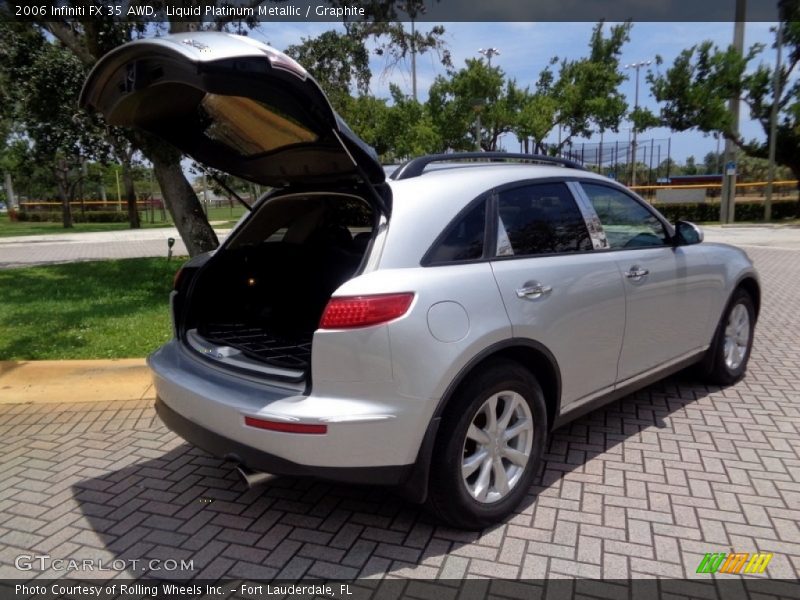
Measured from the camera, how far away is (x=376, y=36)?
33.5 feet

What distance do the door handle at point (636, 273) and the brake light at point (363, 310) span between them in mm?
1718

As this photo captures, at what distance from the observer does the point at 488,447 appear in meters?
3.01

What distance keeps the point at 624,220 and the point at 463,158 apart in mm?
1170

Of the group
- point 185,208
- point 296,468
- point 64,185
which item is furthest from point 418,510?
point 64,185

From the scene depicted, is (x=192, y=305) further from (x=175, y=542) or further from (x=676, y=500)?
(x=676, y=500)

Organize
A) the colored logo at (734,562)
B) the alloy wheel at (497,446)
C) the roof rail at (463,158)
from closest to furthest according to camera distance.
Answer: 1. the colored logo at (734,562)
2. the alloy wheel at (497,446)
3. the roof rail at (463,158)

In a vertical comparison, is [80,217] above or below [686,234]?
below

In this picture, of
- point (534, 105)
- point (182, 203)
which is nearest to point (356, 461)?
point (182, 203)

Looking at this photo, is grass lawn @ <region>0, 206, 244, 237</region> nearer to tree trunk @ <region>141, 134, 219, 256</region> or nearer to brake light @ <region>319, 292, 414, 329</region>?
tree trunk @ <region>141, 134, 219, 256</region>

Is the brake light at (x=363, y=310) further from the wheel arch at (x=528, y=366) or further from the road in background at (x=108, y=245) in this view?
the road in background at (x=108, y=245)

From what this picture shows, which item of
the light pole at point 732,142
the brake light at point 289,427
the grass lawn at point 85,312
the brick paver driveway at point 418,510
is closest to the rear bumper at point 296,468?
the brake light at point 289,427

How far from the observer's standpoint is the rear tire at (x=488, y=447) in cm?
279

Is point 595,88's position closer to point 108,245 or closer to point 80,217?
point 108,245

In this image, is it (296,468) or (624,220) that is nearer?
(296,468)
